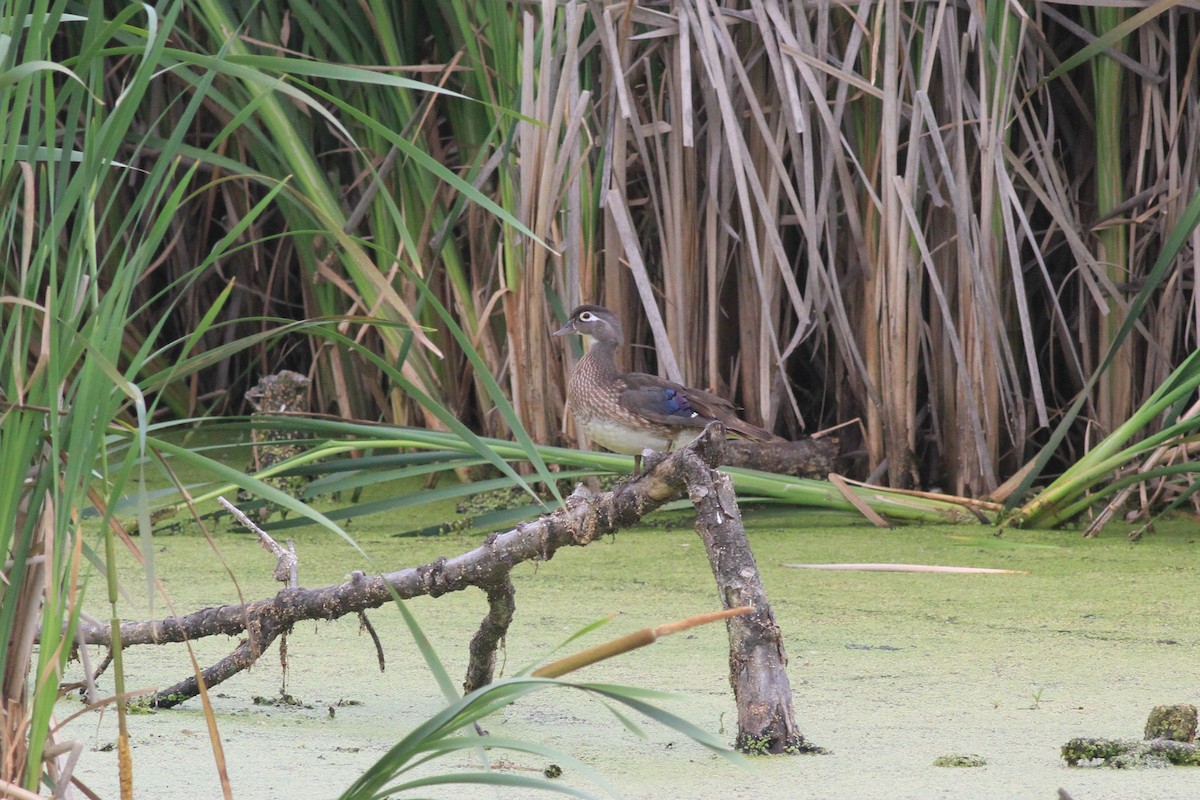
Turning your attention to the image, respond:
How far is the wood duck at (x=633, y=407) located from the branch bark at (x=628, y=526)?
1403mm

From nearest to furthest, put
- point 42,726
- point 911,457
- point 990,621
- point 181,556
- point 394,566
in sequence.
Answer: point 42,726 → point 990,621 → point 394,566 → point 181,556 → point 911,457

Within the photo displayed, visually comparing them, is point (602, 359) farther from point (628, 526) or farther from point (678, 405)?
point (628, 526)

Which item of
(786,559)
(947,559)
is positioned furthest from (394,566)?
(947,559)

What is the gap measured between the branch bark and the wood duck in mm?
1403

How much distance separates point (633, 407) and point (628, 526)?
4.94 feet

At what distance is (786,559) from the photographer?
3.19m

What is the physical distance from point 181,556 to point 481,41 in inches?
59.4

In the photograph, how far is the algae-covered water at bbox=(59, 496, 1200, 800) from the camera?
1.73m

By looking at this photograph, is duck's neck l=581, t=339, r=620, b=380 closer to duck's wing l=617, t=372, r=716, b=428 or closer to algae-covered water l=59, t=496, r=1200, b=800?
duck's wing l=617, t=372, r=716, b=428

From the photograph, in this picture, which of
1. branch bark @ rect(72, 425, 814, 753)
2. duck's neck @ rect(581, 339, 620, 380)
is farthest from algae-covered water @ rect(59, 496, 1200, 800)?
duck's neck @ rect(581, 339, 620, 380)

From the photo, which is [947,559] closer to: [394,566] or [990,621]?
[990,621]

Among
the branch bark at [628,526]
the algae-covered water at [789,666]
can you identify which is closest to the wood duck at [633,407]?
the algae-covered water at [789,666]

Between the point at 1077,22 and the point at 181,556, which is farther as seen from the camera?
the point at 1077,22

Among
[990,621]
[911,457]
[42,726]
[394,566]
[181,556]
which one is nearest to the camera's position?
[42,726]
